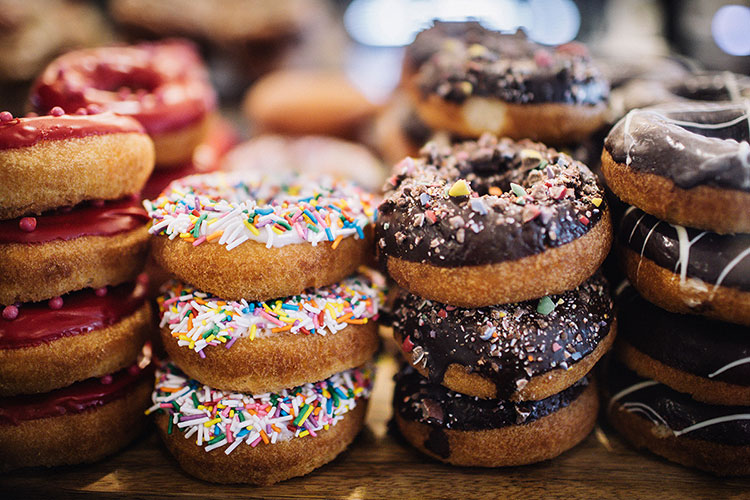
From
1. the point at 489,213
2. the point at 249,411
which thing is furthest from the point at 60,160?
the point at 489,213

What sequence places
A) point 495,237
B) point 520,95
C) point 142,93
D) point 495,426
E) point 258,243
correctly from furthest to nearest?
point 142,93 < point 520,95 < point 495,426 < point 258,243 < point 495,237

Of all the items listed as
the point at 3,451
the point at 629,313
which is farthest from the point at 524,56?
the point at 3,451

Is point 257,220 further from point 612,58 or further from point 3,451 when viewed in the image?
point 612,58

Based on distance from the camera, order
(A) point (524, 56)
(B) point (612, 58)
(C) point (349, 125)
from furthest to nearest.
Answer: (C) point (349, 125)
(B) point (612, 58)
(A) point (524, 56)

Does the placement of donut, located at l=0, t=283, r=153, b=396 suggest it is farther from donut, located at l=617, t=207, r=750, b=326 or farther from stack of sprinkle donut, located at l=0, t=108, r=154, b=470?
donut, located at l=617, t=207, r=750, b=326

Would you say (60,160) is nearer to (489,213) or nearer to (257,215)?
(257,215)

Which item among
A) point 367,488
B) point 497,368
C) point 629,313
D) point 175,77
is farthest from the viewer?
point 175,77

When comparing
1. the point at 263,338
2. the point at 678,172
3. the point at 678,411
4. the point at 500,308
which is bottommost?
the point at 678,411
